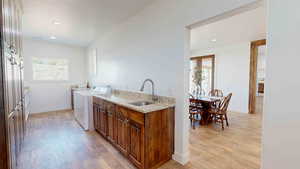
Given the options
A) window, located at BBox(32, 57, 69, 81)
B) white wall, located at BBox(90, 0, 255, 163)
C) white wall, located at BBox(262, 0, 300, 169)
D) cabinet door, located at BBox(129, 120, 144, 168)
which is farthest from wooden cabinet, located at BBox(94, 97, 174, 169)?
window, located at BBox(32, 57, 69, 81)

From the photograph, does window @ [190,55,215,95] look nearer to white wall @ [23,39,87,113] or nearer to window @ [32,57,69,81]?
white wall @ [23,39,87,113]

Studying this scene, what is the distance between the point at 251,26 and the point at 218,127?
8.89ft

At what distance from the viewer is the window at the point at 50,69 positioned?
4769 mm

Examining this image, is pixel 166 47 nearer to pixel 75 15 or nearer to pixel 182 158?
pixel 182 158

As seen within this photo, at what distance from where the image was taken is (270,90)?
1216mm

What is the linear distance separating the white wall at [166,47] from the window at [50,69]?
3526mm

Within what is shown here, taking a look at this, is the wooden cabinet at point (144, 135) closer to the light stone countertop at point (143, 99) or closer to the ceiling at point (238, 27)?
the light stone countertop at point (143, 99)

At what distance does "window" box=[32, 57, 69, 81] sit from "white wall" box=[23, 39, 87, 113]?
0.44 feet

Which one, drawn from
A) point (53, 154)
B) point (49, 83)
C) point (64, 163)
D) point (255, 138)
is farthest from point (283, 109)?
point (49, 83)

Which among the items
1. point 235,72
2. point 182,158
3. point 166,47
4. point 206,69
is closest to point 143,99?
point 166,47

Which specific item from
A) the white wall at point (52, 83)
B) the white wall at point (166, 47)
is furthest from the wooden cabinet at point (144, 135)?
the white wall at point (52, 83)

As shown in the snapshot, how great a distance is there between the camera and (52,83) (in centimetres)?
507

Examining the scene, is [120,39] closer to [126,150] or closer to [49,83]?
[126,150]

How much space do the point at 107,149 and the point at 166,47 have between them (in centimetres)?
211
